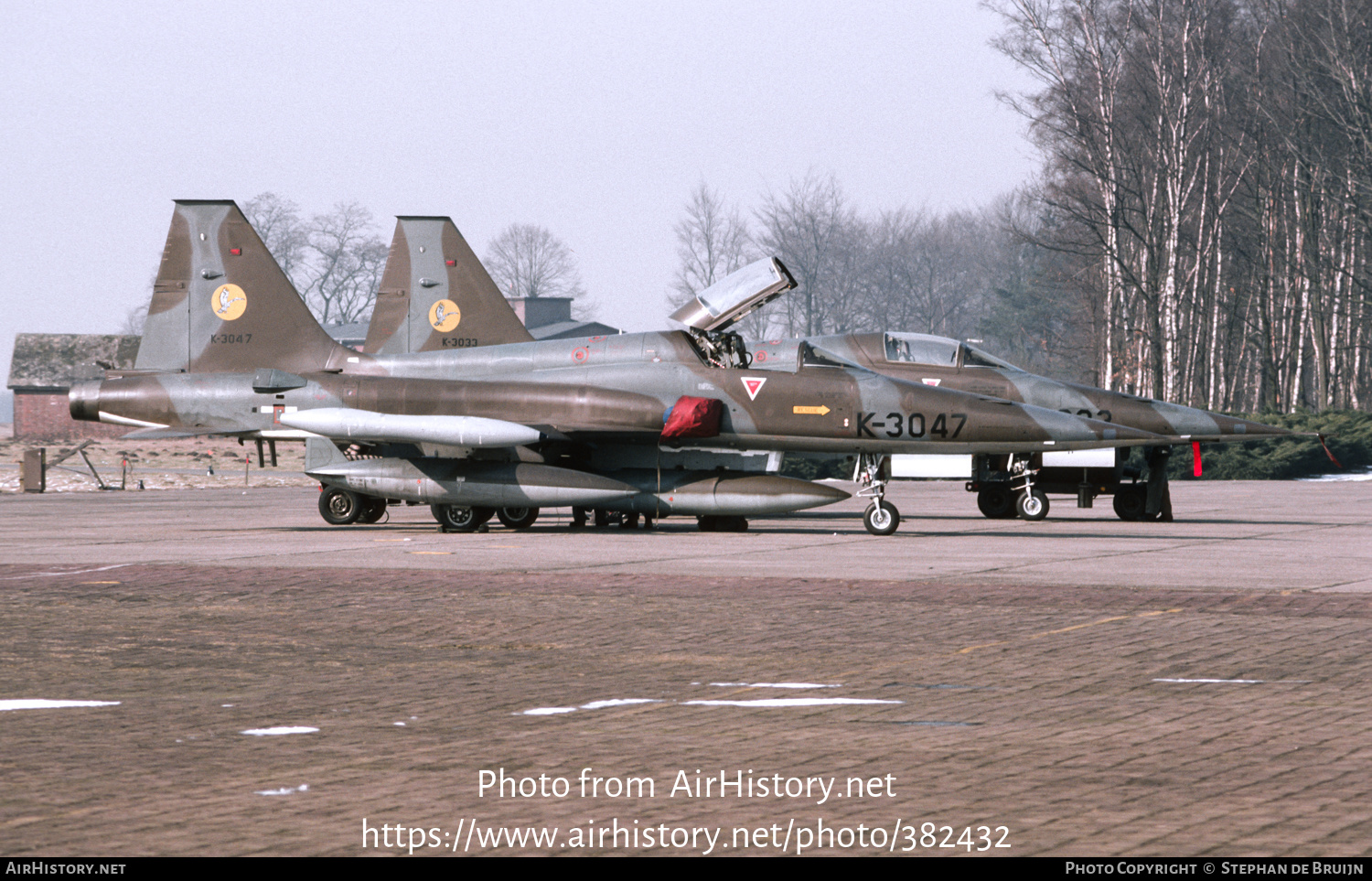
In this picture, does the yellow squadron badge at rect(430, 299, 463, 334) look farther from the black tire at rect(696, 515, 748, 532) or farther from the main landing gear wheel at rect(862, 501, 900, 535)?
the main landing gear wheel at rect(862, 501, 900, 535)

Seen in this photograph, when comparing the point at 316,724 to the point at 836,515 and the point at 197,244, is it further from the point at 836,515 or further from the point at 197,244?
the point at 836,515

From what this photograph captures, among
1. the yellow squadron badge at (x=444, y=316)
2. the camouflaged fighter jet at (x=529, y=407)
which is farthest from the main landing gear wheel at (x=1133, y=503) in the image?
the yellow squadron badge at (x=444, y=316)

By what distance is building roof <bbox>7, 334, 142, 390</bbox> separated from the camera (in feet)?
243

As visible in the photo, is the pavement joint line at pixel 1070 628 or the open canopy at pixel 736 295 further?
the open canopy at pixel 736 295

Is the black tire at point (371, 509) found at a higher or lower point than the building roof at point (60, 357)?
lower

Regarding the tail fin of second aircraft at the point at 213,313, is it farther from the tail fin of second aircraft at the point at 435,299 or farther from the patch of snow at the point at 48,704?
the patch of snow at the point at 48,704

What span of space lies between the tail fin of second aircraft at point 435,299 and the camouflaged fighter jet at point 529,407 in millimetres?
1512

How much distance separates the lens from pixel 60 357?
76500 millimetres

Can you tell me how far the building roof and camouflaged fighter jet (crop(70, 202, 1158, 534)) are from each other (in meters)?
53.3

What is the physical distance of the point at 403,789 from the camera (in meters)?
5.43

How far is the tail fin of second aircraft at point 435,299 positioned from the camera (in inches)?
909
